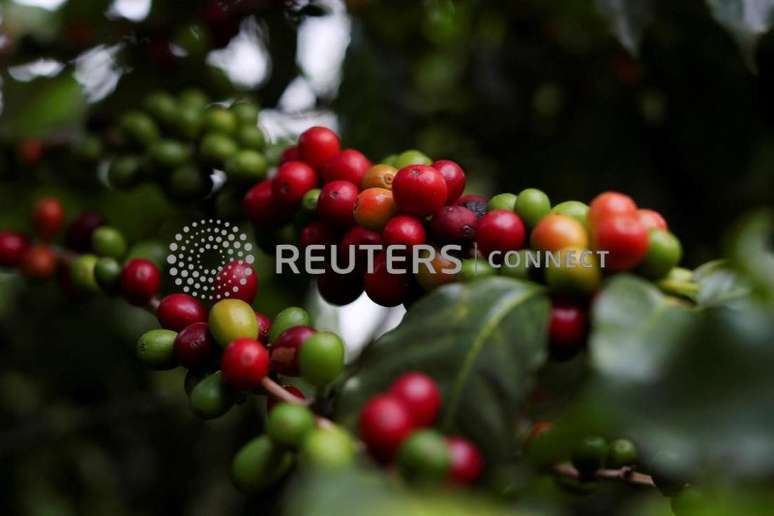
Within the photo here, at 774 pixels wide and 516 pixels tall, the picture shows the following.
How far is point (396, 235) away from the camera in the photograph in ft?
2.82

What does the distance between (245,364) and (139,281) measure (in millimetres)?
401

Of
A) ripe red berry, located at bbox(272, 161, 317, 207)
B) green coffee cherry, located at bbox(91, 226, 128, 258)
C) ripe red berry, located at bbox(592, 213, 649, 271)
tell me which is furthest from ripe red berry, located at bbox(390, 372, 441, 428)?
green coffee cherry, located at bbox(91, 226, 128, 258)

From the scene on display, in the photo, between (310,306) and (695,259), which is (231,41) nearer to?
(310,306)

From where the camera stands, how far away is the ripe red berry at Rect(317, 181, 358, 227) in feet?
3.09

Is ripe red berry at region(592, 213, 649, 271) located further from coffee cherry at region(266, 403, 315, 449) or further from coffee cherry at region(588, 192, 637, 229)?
coffee cherry at region(266, 403, 315, 449)

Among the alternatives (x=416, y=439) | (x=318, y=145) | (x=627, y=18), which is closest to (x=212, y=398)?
(x=416, y=439)

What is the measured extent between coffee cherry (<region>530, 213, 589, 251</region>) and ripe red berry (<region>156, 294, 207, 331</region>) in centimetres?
41

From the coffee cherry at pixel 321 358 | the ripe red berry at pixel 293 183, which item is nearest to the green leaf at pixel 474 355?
the coffee cherry at pixel 321 358

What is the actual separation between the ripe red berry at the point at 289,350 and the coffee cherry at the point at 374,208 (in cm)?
15

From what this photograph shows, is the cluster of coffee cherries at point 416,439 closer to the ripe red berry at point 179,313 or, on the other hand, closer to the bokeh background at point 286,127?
the ripe red berry at point 179,313

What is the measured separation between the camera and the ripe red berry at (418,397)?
0.64 metres

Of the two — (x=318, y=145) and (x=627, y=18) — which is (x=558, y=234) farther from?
(x=627, y=18)

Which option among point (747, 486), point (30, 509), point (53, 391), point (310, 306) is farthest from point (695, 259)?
point (30, 509)

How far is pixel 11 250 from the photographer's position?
1.49 meters
